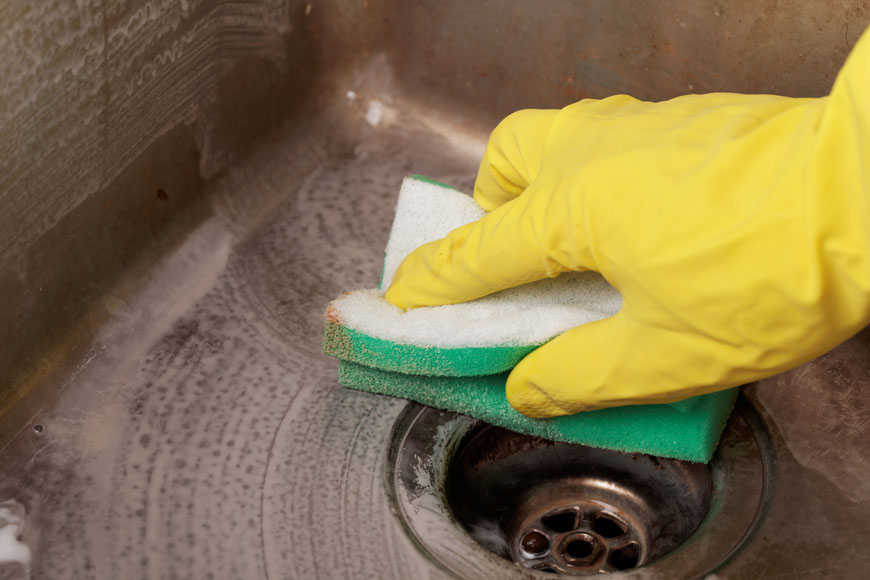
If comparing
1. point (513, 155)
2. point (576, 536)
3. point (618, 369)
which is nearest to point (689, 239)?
point (618, 369)

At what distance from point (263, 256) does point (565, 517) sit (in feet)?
1.19

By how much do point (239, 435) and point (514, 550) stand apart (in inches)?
9.1

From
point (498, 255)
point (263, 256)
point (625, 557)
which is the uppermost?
point (263, 256)

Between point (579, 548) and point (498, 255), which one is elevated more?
point (498, 255)

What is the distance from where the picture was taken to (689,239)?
509mm

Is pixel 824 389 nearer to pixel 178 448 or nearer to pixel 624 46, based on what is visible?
pixel 624 46

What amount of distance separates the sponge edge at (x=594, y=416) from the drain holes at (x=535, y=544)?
0.28ft

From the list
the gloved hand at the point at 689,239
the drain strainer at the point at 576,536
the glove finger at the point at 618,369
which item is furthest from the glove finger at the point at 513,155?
the drain strainer at the point at 576,536

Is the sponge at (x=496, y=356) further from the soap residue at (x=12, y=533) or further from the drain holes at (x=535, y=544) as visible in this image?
the soap residue at (x=12, y=533)

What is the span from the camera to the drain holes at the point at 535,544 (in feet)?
2.40

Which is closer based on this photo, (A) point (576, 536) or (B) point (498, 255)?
(B) point (498, 255)

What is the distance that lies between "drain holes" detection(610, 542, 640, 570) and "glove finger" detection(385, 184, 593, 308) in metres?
0.23

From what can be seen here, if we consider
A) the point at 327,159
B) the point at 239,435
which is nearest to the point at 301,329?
the point at 239,435

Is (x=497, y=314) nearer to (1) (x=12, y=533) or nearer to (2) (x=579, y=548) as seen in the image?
(2) (x=579, y=548)
